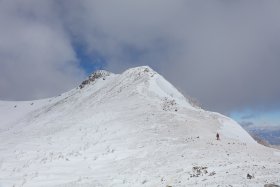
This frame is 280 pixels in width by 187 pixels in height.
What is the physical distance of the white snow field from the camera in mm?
28484

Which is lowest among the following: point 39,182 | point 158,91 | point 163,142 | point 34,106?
point 39,182

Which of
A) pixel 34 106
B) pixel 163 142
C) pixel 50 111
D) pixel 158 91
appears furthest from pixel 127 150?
pixel 34 106

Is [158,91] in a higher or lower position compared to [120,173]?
higher

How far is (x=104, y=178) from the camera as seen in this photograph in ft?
98.3

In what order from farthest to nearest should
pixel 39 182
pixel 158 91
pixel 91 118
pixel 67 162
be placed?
1. pixel 158 91
2. pixel 91 118
3. pixel 67 162
4. pixel 39 182

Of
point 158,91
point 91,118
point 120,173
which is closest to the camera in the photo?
point 120,173

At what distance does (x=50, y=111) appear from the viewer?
68.6 m

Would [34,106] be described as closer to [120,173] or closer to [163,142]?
[163,142]

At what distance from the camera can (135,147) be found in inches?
1548

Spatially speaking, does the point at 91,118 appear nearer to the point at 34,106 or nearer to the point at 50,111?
the point at 50,111

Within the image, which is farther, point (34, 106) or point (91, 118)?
point (34, 106)

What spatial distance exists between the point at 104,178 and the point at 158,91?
2919 cm

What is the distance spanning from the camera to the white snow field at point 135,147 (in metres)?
28.5

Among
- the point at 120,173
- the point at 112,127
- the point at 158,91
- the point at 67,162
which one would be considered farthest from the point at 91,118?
the point at 120,173
